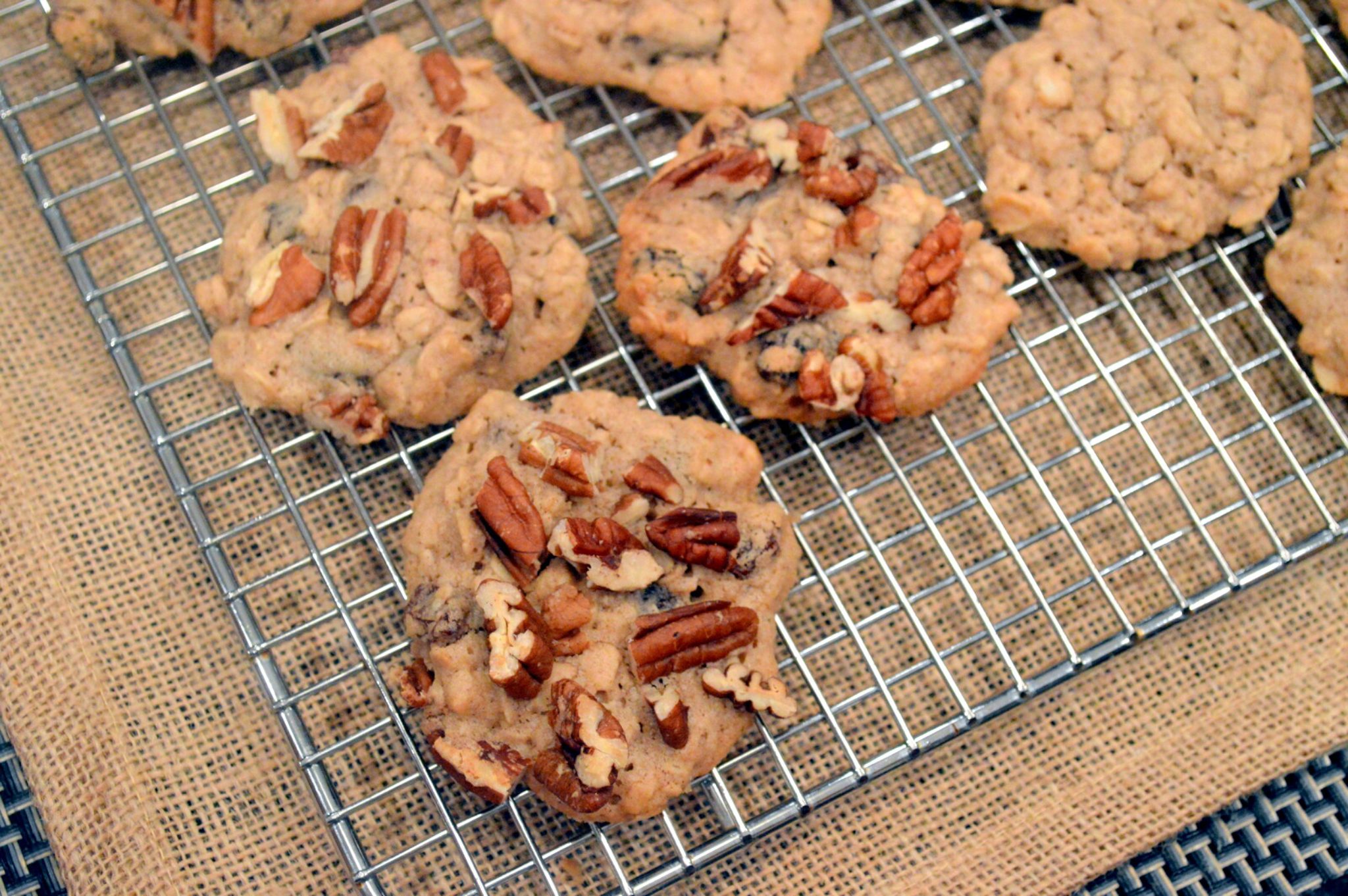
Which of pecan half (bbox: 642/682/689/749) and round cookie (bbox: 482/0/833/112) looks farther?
round cookie (bbox: 482/0/833/112)

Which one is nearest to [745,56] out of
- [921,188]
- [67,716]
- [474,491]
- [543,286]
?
[921,188]

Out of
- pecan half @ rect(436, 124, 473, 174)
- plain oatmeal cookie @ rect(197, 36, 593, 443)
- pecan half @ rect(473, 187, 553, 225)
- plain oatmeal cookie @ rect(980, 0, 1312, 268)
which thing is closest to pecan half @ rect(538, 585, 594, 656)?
plain oatmeal cookie @ rect(197, 36, 593, 443)

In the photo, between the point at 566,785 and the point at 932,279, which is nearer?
the point at 566,785

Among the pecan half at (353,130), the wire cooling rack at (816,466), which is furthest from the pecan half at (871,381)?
the pecan half at (353,130)

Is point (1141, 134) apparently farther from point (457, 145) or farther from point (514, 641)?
point (514, 641)

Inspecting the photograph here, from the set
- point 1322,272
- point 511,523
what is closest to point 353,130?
point 511,523

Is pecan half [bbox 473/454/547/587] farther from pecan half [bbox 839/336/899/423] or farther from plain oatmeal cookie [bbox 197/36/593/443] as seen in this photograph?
pecan half [bbox 839/336/899/423]
